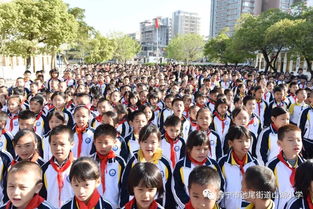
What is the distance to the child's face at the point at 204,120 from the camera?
3.95 m

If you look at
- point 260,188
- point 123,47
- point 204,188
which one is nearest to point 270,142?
point 260,188

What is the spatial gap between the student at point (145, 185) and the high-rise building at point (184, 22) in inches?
4966

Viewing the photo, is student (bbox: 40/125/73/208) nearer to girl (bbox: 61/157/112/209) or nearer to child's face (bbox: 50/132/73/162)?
child's face (bbox: 50/132/73/162)

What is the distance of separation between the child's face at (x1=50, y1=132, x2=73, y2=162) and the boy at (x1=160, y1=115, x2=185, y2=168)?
1.14 meters

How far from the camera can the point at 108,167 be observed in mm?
2818

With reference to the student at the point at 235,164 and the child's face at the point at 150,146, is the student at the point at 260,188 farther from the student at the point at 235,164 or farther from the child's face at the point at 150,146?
the child's face at the point at 150,146

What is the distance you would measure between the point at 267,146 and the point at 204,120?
85 cm

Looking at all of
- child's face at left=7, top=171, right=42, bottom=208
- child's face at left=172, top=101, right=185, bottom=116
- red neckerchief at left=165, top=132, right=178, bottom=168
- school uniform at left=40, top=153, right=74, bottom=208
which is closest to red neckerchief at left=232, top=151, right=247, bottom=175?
red neckerchief at left=165, top=132, right=178, bottom=168

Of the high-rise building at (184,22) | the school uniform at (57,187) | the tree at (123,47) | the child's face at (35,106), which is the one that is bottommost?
the school uniform at (57,187)

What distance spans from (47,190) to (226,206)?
167cm

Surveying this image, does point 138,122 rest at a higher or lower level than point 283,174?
higher

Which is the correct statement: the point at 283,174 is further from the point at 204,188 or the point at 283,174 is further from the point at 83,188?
the point at 83,188

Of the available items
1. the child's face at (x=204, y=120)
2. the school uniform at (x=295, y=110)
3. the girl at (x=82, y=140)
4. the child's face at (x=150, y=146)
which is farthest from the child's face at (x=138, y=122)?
the school uniform at (x=295, y=110)

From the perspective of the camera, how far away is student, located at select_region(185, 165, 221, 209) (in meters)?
1.96
